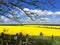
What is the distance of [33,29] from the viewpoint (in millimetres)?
4336

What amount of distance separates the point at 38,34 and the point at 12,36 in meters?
0.53

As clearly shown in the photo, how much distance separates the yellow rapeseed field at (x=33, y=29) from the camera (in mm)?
4262

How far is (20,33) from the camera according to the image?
436 centimetres

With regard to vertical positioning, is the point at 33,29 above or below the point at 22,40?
above

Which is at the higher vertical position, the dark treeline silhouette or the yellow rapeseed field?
the yellow rapeseed field

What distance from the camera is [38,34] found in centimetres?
432

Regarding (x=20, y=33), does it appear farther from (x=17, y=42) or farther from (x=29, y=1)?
(x=29, y=1)

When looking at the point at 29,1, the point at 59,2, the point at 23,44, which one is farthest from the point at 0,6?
the point at 59,2

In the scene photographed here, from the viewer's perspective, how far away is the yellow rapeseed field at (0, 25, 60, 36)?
426 centimetres

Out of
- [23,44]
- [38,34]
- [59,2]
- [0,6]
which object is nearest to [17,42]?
[23,44]

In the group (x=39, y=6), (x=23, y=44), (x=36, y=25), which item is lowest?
(x=23, y=44)

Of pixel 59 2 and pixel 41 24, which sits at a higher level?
pixel 59 2

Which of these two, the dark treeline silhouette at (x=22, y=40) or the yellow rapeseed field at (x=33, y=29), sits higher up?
the yellow rapeseed field at (x=33, y=29)

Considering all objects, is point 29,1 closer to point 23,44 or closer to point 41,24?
point 41,24
